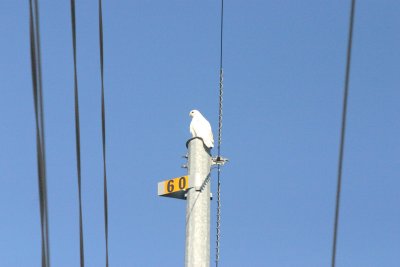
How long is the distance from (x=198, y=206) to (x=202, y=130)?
1670 mm

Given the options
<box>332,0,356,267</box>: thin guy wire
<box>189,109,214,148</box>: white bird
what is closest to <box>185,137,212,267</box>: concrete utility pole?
<box>189,109,214,148</box>: white bird

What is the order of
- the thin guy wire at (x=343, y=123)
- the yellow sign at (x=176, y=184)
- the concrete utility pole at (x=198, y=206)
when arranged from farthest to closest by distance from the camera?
the yellow sign at (x=176, y=184), the concrete utility pole at (x=198, y=206), the thin guy wire at (x=343, y=123)

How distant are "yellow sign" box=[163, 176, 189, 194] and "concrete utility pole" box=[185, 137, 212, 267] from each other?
0.84 ft

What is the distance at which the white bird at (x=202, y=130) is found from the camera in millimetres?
20609

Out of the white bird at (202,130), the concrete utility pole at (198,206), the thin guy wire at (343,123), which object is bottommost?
the thin guy wire at (343,123)

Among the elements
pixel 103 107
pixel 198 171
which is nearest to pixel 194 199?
pixel 198 171

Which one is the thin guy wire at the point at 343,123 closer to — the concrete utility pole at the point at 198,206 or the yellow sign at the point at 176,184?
the concrete utility pole at the point at 198,206

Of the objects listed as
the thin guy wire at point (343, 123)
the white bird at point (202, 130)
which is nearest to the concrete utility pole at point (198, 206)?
the white bird at point (202, 130)

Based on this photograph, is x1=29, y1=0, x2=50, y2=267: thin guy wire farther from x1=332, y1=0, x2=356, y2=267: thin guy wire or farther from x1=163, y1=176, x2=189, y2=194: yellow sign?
x1=163, y1=176, x2=189, y2=194: yellow sign

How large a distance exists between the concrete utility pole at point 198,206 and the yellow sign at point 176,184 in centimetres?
25

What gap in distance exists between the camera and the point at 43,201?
19.9ft

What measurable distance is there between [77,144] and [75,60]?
1.72ft

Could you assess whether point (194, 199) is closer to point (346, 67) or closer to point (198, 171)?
point (198, 171)

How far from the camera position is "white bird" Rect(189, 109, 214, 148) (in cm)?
2061
